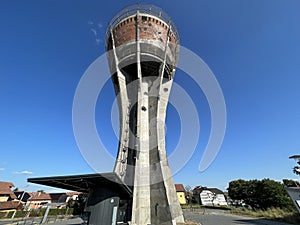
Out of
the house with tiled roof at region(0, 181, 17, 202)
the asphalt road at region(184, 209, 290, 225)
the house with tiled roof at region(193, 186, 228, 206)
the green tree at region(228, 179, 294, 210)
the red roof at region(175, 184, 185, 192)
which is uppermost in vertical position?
the red roof at region(175, 184, 185, 192)

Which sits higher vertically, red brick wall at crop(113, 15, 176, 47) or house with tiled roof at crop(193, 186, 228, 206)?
red brick wall at crop(113, 15, 176, 47)

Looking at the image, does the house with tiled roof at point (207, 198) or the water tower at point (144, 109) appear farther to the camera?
the house with tiled roof at point (207, 198)

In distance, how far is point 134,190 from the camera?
14047 millimetres

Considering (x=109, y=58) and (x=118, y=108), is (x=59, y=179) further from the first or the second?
(x=109, y=58)

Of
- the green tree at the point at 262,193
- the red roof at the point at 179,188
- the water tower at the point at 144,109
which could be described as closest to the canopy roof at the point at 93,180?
the water tower at the point at 144,109

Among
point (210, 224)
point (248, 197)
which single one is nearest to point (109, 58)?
point (210, 224)

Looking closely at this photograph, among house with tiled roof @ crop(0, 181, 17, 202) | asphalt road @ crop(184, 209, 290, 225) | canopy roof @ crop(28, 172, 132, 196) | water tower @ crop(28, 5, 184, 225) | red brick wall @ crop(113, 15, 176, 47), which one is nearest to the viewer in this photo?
canopy roof @ crop(28, 172, 132, 196)

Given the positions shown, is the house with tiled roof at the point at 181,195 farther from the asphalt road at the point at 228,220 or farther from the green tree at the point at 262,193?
the asphalt road at the point at 228,220

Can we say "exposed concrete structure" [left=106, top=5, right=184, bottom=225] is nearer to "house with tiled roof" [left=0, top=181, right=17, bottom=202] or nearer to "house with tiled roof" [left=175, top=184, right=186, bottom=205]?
"house with tiled roof" [left=0, top=181, right=17, bottom=202]

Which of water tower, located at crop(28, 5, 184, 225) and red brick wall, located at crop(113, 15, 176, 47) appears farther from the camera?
red brick wall, located at crop(113, 15, 176, 47)

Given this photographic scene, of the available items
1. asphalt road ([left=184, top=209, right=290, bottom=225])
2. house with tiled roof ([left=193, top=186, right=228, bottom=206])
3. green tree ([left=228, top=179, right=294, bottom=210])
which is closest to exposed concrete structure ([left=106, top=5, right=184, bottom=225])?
asphalt road ([left=184, top=209, right=290, bottom=225])

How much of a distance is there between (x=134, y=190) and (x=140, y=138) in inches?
175

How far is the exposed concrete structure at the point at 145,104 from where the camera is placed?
1429 centimetres

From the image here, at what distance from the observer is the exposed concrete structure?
1429 cm
